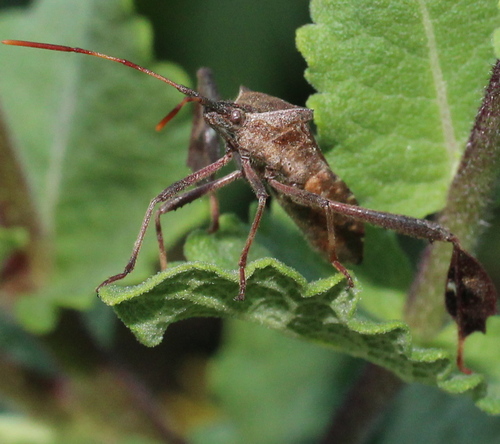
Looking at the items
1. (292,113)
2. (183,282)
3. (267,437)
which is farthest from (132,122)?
(267,437)

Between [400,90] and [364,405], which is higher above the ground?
[400,90]

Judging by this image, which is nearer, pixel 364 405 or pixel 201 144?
pixel 364 405

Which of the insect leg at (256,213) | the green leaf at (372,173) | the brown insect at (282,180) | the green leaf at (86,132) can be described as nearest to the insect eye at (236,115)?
the brown insect at (282,180)

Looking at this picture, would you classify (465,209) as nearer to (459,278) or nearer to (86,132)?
(459,278)

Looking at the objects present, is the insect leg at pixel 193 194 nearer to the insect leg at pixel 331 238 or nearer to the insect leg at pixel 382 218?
the insect leg at pixel 382 218

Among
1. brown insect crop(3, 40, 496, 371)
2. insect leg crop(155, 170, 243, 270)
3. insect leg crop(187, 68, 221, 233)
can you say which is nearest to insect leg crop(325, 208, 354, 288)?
brown insect crop(3, 40, 496, 371)

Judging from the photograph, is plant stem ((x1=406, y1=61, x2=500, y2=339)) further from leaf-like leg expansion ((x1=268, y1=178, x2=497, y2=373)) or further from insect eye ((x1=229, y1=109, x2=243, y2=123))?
insect eye ((x1=229, y1=109, x2=243, y2=123))

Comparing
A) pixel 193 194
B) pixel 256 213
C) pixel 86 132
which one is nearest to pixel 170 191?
pixel 193 194
